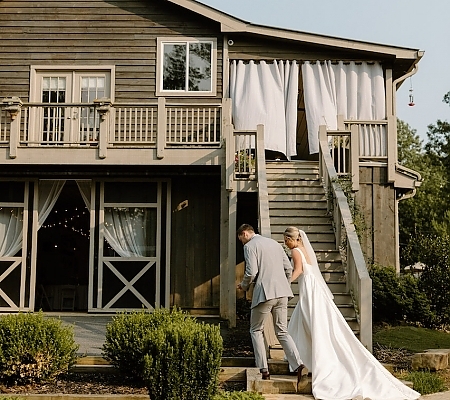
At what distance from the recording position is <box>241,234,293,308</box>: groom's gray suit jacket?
355 inches

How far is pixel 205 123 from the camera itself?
15.2 m

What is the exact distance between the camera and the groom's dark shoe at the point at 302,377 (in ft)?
28.5

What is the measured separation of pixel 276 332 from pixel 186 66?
28.3 feet

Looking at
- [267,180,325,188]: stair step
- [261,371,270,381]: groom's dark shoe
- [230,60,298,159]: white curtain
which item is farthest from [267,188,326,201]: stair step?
[261,371,270,381]: groom's dark shoe

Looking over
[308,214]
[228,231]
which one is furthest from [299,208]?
[228,231]

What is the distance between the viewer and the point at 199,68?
16266 mm

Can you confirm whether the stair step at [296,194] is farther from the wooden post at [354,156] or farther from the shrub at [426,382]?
the shrub at [426,382]

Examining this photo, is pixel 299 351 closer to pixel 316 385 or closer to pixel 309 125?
pixel 316 385

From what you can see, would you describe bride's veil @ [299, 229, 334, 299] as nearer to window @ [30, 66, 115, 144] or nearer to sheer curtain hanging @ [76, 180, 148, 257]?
sheer curtain hanging @ [76, 180, 148, 257]

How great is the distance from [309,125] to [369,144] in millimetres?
1494

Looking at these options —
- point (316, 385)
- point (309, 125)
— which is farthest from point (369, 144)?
point (316, 385)

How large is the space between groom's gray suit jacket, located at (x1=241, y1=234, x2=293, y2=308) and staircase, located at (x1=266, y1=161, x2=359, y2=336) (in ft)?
6.22

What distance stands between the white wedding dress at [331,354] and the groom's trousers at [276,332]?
17 centimetres

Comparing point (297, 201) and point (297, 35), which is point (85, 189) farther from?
point (297, 35)
